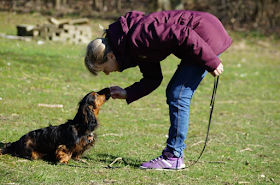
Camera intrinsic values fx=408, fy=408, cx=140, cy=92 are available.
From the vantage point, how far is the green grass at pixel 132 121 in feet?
13.9

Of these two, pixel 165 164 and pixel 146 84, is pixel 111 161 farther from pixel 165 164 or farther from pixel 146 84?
pixel 146 84

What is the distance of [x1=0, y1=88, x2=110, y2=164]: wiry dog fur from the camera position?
14.9 ft

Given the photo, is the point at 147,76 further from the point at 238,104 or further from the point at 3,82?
the point at 238,104

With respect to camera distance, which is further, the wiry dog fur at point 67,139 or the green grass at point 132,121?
Result: the wiry dog fur at point 67,139

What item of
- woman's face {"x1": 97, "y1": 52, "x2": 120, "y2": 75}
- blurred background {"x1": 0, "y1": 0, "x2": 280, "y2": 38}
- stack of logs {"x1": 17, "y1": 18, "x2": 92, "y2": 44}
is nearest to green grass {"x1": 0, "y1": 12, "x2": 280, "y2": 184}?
woman's face {"x1": 97, "y1": 52, "x2": 120, "y2": 75}

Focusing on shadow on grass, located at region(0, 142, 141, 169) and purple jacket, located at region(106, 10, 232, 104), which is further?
shadow on grass, located at region(0, 142, 141, 169)

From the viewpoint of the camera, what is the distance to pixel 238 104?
32.1 ft

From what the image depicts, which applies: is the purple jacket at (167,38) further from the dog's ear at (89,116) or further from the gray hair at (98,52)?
the dog's ear at (89,116)

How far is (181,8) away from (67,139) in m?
21.7

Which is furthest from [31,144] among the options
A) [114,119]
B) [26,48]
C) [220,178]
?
[26,48]

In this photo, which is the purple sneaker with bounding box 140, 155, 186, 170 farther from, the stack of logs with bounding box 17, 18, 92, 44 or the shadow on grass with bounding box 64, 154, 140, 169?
the stack of logs with bounding box 17, 18, 92, 44

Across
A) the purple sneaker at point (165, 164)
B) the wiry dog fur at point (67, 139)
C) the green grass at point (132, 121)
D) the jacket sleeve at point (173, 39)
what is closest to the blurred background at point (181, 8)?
the green grass at point (132, 121)

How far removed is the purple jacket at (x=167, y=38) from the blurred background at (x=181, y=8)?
1823 centimetres

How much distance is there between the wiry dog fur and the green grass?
0.15m
